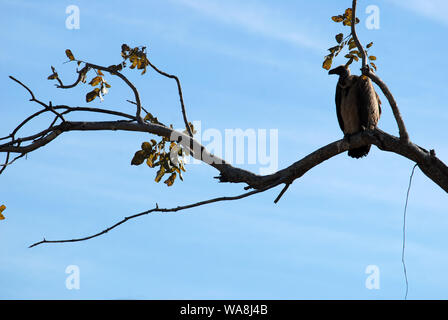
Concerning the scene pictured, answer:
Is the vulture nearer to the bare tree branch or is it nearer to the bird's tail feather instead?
the bird's tail feather

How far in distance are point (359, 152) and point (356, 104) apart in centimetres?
65

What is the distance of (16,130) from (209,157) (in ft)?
6.75

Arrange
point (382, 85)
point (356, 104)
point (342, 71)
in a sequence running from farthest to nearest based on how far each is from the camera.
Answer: point (342, 71), point (356, 104), point (382, 85)

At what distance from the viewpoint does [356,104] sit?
6.88 meters

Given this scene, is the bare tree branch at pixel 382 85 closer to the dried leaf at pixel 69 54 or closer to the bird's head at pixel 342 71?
the bird's head at pixel 342 71

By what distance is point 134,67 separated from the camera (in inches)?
252

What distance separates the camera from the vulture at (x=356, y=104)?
6652 mm

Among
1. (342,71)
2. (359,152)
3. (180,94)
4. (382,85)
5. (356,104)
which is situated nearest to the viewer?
(382,85)

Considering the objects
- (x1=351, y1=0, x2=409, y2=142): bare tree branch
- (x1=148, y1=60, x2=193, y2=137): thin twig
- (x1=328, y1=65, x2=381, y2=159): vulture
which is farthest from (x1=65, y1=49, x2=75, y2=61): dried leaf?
(x1=328, y1=65, x2=381, y2=159): vulture

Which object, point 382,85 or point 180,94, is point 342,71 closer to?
point 382,85

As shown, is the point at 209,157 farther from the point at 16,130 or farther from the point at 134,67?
the point at 16,130

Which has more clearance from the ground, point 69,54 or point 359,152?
point 69,54

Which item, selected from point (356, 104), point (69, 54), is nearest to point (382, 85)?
point (356, 104)

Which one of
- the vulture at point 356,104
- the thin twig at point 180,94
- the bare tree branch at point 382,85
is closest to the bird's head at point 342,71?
the vulture at point 356,104
